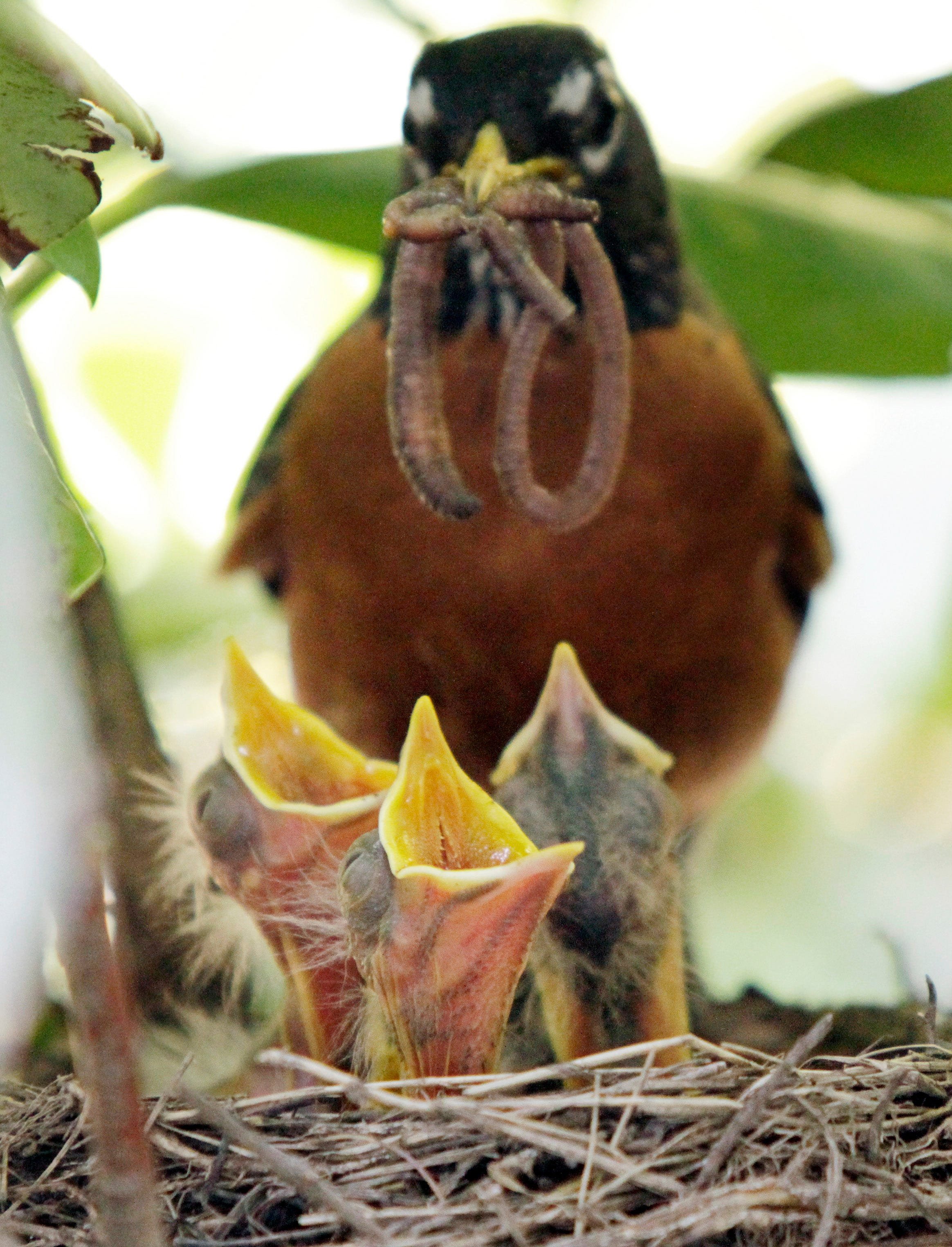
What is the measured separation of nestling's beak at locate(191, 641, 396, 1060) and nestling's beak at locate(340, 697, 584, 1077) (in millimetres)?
98

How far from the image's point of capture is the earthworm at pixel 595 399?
157 centimetres

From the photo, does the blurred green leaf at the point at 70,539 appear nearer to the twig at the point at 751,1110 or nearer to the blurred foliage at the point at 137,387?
the twig at the point at 751,1110

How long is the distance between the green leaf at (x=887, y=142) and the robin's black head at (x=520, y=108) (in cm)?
29

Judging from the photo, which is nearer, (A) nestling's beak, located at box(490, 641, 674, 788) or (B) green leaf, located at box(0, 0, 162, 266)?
(B) green leaf, located at box(0, 0, 162, 266)

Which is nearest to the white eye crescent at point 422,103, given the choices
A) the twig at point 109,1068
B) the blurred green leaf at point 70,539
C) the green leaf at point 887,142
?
the green leaf at point 887,142

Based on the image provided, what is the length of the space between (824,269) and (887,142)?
0.21 metres

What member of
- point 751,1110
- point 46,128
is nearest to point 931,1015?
point 751,1110

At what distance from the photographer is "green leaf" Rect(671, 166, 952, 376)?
234 cm

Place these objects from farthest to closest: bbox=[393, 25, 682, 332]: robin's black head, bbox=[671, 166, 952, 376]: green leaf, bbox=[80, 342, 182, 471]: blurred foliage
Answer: bbox=[80, 342, 182, 471]: blurred foliage
bbox=[671, 166, 952, 376]: green leaf
bbox=[393, 25, 682, 332]: robin's black head

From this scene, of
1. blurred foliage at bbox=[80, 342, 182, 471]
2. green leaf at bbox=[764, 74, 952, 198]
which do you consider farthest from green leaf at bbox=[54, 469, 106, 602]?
blurred foliage at bbox=[80, 342, 182, 471]

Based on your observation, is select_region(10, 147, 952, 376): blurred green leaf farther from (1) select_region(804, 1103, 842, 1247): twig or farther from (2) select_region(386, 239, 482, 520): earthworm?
(1) select_region(804, 1103, 842, 1247): twig

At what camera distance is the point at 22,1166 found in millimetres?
1397

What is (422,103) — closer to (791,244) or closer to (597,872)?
(791,244)

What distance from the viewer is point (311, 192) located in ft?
7.01
